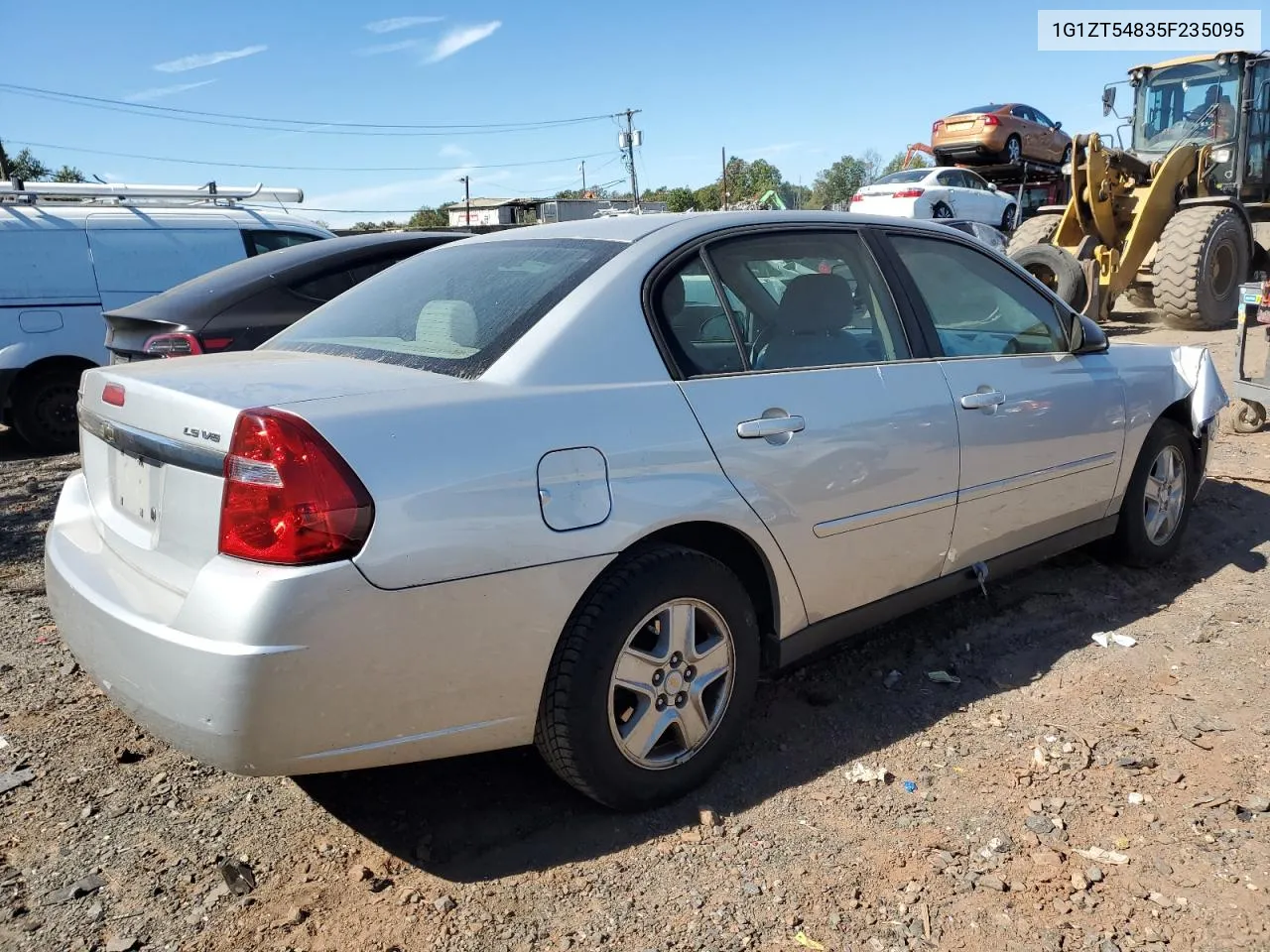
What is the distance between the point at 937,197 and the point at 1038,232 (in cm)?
821

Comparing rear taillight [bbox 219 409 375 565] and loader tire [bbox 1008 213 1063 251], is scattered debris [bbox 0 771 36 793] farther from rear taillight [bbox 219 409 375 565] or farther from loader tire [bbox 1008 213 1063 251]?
→ loader tire [bbox 1008 213 1063 251]

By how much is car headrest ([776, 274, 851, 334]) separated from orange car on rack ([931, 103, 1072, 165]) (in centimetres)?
2274

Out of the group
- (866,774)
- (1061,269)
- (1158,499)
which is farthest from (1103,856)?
(1061,269)

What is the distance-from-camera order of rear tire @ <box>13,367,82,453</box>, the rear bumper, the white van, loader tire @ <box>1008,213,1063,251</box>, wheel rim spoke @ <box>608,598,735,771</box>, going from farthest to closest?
loader tire @ <box>1008,213,1063,251</box> → rear tire @ <box>13,367,82,453</box> → the white van → wheel rim spoke @ <box>608,598,735,771</box> → the rear bumper

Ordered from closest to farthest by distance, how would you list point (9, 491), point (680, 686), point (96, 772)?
point (680, 686) < point (96, 772) < point (9, 491)

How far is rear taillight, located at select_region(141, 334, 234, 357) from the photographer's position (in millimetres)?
5656

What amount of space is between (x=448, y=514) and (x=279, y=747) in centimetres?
64

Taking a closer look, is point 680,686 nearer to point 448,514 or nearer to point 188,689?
point 448,514

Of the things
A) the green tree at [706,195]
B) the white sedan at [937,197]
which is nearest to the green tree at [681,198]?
the green tree at [706,195]

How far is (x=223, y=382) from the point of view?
98.1 inches

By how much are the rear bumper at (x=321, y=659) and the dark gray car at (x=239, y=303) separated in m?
3.48

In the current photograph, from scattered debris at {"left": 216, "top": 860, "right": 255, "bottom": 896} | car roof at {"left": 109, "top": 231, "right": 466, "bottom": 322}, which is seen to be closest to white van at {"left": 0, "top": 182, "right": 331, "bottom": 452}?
car roof at {"left": 109, "top": 231, "right": 466, "bottom": 322}

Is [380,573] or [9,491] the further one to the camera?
[9,491]

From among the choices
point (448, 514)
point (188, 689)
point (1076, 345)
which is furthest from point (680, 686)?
point (1076, 345)
